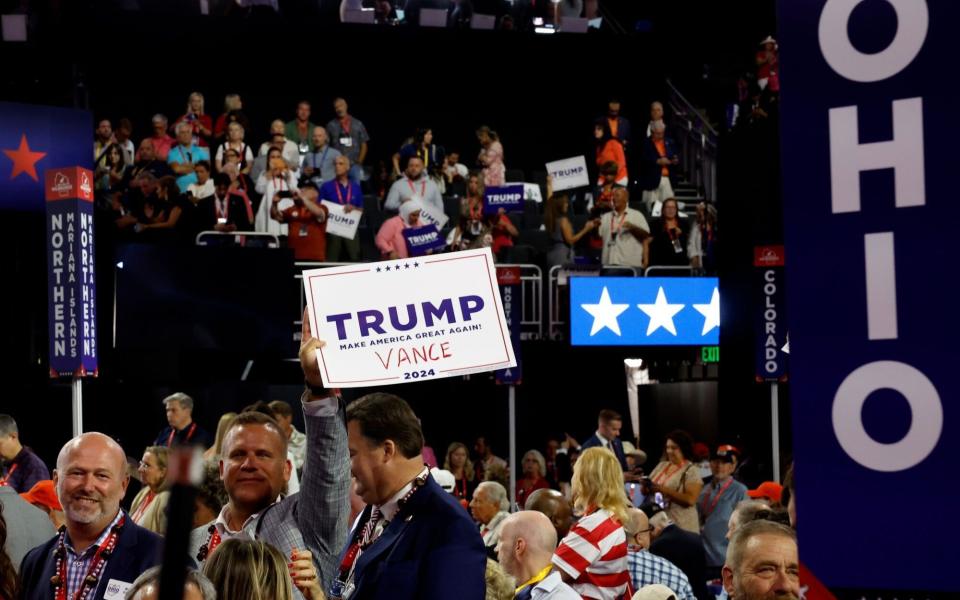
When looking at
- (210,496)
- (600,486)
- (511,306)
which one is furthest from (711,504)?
(210,496)

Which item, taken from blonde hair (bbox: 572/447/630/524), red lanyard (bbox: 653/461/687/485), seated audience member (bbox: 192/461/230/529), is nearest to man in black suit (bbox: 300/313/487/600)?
seated audience member (bbox: 192/461/230/529)

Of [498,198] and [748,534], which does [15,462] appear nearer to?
[748,534]

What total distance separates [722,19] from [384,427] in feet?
61.9

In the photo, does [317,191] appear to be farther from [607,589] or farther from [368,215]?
[607,589]

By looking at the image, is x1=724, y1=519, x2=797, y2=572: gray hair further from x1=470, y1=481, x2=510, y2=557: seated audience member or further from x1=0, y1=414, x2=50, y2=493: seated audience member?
x1=0, y1=414, x2=50, y2=493: seated audience member

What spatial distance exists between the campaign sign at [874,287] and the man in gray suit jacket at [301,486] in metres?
2.17

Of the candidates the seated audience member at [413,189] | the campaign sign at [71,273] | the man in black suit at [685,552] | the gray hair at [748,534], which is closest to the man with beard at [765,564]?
the gray hair at [748,534]

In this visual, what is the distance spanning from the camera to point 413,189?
1568 cm

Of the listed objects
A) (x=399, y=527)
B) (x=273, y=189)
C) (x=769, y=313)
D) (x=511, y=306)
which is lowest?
(x=399, y=527)

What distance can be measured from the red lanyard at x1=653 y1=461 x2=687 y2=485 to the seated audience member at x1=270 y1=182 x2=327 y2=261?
5769mm

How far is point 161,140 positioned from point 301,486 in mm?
12416

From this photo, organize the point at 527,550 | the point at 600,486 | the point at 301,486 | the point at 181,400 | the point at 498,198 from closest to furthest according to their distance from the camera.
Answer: the point at 301,486 → the point at 527,550 → the point at 600,486 → the point at 181,400 → the point at 498,198

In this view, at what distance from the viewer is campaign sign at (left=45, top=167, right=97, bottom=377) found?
8.81 meters

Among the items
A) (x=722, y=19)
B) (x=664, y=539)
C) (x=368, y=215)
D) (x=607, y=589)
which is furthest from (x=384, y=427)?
(x=722, y=19)
